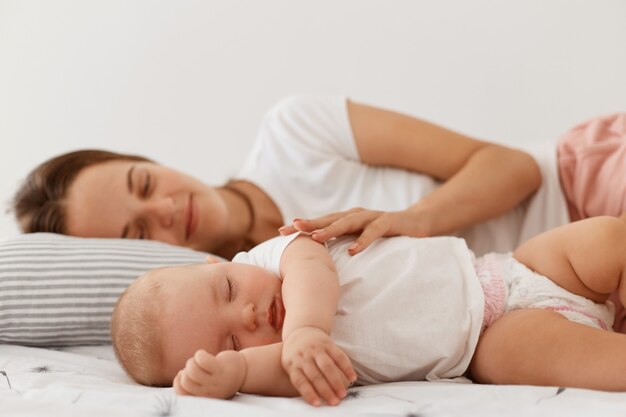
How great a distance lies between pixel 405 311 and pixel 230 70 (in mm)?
1731

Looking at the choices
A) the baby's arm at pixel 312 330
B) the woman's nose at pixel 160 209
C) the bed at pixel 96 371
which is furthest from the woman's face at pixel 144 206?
the baby's arm at pixel 312 330

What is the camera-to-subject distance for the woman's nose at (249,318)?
109 centimetres

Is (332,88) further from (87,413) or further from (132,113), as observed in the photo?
(87,413)

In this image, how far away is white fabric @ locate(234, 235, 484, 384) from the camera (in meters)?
1.10

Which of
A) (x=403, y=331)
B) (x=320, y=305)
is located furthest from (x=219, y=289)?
(x=403, y=331)

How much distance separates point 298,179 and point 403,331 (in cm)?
88

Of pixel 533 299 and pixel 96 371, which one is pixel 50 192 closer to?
pixel 96 371

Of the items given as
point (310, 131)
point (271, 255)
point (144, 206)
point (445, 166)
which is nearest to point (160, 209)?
point (144, 206)

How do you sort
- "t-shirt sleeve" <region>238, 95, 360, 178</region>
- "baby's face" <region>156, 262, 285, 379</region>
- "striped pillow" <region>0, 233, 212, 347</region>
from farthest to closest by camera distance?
1. "t-shirt sleeve" <region>238, 95, 360, 178</region>
2. "striped pillow" <region>0, 233, 212, 347</region>
3. "baby's face" <region>156, 262, 285, 379</region>

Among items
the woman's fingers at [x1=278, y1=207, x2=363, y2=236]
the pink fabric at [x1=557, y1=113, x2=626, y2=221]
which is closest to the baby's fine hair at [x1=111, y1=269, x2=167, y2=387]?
the woman's fingers at [x1=278, y1=207, x2=363, y2=236]

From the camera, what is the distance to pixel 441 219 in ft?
5.16

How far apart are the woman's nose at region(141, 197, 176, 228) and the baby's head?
A: 0.59 meters

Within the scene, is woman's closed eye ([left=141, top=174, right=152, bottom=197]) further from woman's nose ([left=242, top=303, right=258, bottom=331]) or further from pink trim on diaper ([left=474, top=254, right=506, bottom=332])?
pink trim on diaper ([left=474, top=254, right=506, bottom=332])

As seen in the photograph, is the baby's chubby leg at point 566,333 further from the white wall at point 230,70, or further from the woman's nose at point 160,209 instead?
the white wall at point 230,70
